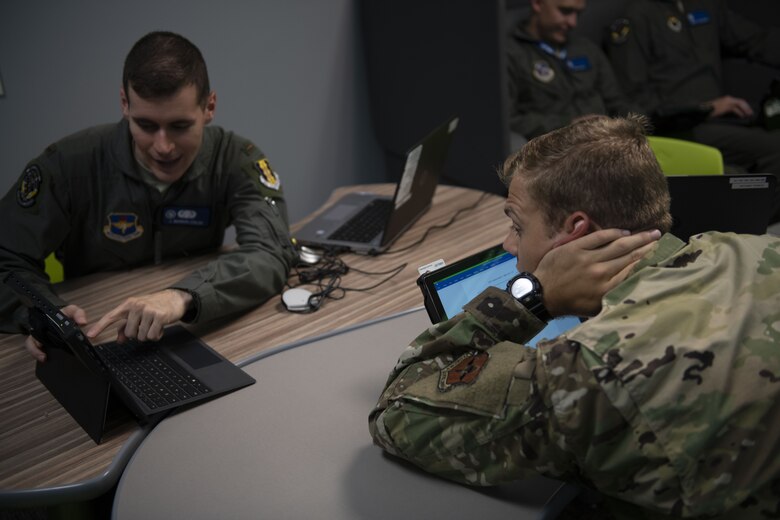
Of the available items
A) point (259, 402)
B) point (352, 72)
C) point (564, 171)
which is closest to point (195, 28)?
point (352, 72)

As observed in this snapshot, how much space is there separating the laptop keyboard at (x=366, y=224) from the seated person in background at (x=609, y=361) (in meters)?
0.85

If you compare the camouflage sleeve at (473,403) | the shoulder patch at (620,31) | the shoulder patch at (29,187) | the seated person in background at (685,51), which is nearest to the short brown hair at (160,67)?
the shoulder patch at (29,187)

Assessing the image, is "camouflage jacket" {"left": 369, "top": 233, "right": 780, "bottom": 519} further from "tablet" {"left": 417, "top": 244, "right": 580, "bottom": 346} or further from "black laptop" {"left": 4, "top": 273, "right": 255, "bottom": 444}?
"black laptop" {"left": 4, "top": 273, "right": 255, "bottom": 444}

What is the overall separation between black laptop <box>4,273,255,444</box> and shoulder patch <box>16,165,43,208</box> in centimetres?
41

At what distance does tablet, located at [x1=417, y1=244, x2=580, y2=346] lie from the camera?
1354 mm

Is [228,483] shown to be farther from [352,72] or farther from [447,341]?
[352,72]

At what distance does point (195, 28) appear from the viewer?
302 cm

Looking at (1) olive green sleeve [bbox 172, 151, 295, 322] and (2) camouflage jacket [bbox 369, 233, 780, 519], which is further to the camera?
(1) olive green sleeve [bbox 172, 151, 295, 322]

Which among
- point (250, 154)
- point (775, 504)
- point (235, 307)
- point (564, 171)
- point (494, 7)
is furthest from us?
point (494, 7)

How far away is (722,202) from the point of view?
1.62 m

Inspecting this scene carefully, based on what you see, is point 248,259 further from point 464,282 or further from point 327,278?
point 464,282

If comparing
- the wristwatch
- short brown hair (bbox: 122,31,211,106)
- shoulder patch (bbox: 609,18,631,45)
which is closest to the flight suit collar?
the wristwatch

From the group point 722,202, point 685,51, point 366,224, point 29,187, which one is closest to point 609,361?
point 722,202

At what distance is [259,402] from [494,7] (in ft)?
6.89
